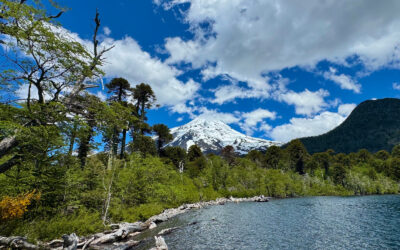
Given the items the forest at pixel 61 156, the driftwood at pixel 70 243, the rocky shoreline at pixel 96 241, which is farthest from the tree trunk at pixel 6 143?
the driftwood at pixel 70 243

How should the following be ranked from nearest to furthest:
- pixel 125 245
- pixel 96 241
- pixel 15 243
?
pixel 15 243
pixel 125 245
pixel 96 241

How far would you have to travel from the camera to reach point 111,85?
4381cm

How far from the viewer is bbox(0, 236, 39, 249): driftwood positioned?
11150mm

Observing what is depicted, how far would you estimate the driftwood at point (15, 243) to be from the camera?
36.6 feet

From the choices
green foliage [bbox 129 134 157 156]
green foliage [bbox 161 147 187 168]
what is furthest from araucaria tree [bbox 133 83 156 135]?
green foliage [bbox 161 147 187 168]

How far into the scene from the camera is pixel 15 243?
1134cm

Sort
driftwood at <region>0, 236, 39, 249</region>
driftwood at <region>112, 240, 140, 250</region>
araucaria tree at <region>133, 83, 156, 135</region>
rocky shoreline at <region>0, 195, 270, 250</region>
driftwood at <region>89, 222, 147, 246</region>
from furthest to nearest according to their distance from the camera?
araucaria tree at <region>133, 83, 156, 135</region> < driftwood at <region>89, 222, 147, 246</region> < driftwood at <region>112, 240, 140, 250</region> < rocky shoreline at <region>0, 195, 270, 250</region> < driftwood at <region>0, 236, 39, 249</region>

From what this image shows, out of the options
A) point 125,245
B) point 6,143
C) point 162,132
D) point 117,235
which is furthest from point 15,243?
point 162,132

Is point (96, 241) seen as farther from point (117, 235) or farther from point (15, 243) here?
point (15, 243)

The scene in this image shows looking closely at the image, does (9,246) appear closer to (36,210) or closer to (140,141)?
(36,210)

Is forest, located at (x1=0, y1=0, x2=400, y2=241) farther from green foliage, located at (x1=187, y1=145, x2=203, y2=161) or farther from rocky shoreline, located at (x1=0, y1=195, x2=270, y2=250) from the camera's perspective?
green foliage, located at (x1=187, y1=145, x2=203, y2=161)

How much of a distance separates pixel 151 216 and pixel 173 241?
15.2 m

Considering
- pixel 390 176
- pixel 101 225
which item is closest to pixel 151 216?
pixel 101 225

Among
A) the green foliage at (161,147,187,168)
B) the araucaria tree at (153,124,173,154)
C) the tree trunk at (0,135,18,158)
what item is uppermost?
the araucaria tree at (153,124,173,154)
